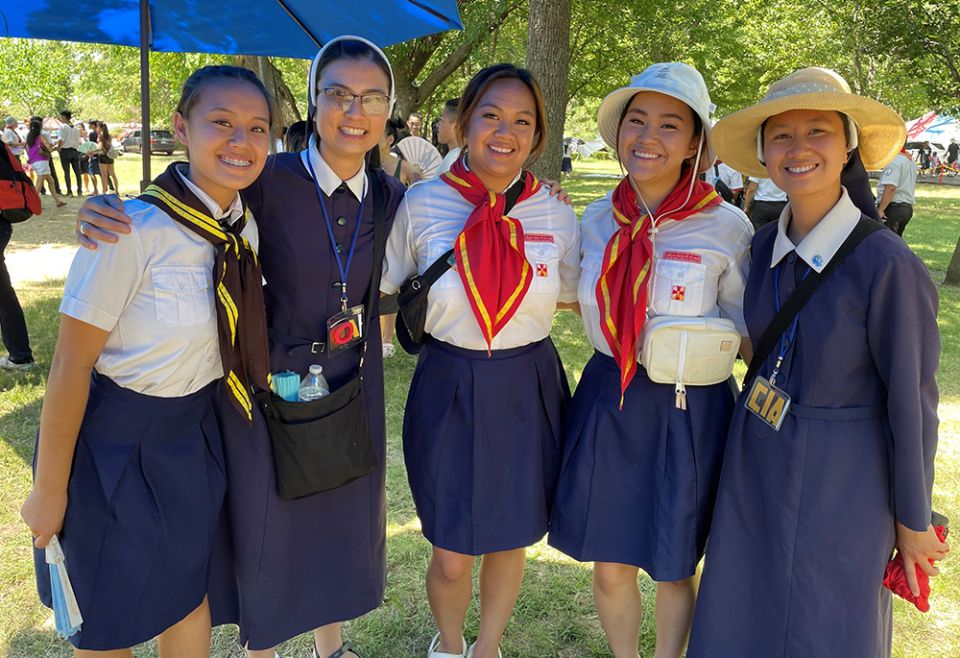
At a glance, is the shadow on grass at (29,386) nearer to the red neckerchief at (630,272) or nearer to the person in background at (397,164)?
the person in background at (397,164)

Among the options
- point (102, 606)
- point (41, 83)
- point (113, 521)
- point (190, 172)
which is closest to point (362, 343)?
point (190, 172)

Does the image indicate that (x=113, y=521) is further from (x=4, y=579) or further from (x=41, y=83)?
(x=41, y=83)

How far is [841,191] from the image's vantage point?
6.71 ft

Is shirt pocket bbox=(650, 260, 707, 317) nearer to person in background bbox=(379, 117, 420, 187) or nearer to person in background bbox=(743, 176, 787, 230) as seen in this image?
person in background bbox=(379, 117, 420, 187)

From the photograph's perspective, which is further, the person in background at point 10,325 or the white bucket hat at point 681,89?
the person in background at point 10,325

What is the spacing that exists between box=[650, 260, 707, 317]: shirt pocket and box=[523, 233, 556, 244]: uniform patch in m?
0.38

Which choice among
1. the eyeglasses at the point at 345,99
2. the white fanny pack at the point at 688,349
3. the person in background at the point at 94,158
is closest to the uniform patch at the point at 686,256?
the white fanny pack at the point at 688,349

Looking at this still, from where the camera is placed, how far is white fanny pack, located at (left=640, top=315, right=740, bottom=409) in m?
2.17

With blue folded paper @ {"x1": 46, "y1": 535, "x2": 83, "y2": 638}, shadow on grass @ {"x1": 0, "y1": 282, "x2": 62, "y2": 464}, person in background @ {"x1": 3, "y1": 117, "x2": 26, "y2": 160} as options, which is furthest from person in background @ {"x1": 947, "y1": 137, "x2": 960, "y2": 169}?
blue folded paper @ {"x1": 46, "y1": 535, "x2": 83, "y2": 638}

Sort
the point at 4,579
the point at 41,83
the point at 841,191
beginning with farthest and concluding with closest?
1. the point at 41,83
2. the point at 4,579
3. the point at 841,191

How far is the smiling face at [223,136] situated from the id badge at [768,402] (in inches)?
60.3

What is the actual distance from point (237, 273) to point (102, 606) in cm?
92

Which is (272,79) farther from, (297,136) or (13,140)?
(13,140)

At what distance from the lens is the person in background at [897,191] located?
941cm
